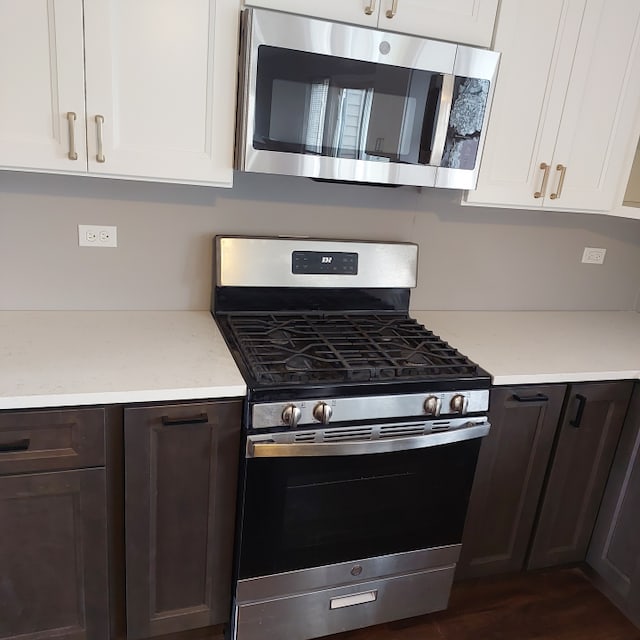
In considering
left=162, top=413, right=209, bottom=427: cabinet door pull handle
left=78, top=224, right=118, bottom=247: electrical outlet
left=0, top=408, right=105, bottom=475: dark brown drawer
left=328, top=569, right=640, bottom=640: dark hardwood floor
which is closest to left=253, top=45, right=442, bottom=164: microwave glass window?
left=78, top=224, right=118, bottom=247: electrical outlet

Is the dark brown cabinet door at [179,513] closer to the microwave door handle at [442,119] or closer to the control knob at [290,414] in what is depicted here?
the control knob at [290,414]

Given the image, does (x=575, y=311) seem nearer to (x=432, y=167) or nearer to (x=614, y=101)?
(x=614, y=101)

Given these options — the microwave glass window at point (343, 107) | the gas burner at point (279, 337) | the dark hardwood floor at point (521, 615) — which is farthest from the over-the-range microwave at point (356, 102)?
the dark hardwood floor at point (521, 615)

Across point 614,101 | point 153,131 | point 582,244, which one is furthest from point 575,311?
point 153,131

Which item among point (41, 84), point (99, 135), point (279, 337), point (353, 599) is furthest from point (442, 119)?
point (353, 599)

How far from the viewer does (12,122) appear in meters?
1.42

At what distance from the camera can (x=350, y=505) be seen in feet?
5.42

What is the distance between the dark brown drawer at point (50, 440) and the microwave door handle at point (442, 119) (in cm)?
119

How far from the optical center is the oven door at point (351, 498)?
5.01ft

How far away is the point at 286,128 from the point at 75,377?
0.86m

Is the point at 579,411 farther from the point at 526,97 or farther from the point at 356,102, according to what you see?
the point at 356,102

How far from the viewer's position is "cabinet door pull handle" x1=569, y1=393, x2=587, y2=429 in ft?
6.01

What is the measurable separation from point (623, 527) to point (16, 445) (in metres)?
1.97

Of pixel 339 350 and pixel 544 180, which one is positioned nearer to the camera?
pixel 339 350
